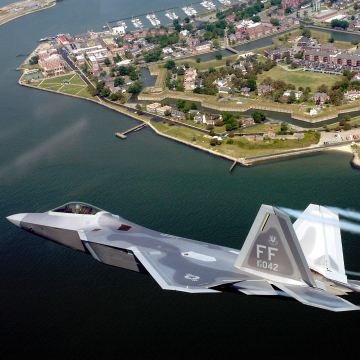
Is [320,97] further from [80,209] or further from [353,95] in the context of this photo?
[80,209]

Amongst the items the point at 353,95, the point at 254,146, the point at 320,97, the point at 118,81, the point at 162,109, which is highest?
the point at 118,81

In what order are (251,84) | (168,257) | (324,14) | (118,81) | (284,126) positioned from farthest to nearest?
(324,14) < (118,81) < (251,84) < (284,126) < (168,257)

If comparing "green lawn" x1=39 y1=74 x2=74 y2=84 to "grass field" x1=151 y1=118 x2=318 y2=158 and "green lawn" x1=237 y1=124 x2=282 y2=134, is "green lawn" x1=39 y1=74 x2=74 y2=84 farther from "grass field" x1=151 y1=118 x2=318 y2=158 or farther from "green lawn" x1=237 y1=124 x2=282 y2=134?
"green lawn" x1=237 y1=124 x2=282 y2=134

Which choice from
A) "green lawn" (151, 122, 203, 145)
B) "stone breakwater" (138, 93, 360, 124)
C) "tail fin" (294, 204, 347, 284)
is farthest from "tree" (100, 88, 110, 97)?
"tail fin" (294, 204, 347, 284)

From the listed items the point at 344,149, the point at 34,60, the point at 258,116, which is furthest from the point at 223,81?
the point at 34,60

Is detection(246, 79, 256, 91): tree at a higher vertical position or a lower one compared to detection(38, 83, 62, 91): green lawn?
lower

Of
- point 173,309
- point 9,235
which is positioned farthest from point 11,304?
point 173,309

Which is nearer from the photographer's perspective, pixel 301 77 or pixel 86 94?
pixel 301 77
